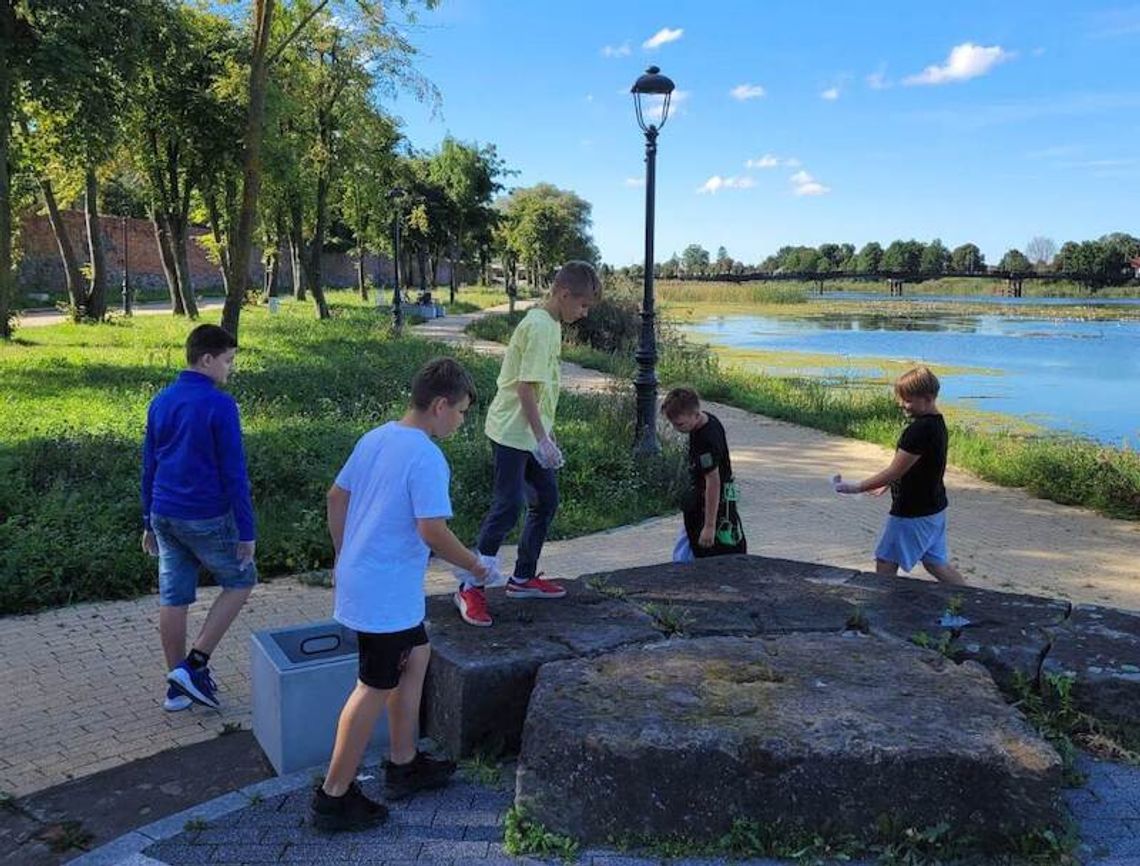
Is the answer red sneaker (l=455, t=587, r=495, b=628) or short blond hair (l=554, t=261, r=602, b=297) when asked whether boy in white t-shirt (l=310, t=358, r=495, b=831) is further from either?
short blond hair (l=554, t=261, r=602, b=297)

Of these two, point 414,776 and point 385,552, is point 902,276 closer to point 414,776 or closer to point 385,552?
point 414,776

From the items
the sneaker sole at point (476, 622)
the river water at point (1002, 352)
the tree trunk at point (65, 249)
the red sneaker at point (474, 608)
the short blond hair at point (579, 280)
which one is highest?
the tree trunk at point (65, 249)

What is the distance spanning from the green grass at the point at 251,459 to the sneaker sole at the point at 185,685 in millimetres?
1900

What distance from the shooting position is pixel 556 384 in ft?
14.7

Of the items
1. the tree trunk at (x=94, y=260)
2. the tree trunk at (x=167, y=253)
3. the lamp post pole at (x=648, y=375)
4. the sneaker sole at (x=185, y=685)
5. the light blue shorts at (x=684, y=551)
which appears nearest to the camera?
the sneaker sole at (x=185, y=685)

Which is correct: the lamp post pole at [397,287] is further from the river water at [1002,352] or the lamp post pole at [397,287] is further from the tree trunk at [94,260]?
the river water at [1002,352]

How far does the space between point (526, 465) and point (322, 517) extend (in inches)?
114

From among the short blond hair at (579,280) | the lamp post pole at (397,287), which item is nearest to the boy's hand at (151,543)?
the short blond hair at (579,280)

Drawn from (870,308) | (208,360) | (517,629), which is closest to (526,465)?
(517,629)

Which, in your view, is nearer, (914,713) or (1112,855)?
(1112,855)

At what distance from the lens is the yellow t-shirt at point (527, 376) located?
4281 mm

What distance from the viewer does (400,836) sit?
2943 millimetres

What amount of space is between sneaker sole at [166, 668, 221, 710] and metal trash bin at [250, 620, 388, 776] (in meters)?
0.54

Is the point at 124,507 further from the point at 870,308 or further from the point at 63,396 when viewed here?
the point at 870,308
